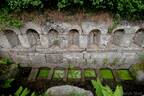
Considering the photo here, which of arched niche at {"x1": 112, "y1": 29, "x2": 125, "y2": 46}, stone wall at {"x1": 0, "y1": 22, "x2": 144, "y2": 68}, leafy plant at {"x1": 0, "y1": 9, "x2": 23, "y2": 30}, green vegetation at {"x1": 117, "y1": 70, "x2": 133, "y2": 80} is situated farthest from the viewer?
arched niche at {"x1": 112, "y1": 29, "x2": 125, "y2": 46}

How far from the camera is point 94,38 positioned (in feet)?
19.5

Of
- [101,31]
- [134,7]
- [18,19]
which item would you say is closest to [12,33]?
[18,19]

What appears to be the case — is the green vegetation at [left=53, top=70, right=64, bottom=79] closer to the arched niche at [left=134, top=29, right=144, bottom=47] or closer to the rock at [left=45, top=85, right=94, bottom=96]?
the rock at [left=45, top=85, right=94, bottom=96]

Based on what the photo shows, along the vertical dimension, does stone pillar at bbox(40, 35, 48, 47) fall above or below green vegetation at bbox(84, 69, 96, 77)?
above

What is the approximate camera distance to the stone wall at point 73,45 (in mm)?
5598

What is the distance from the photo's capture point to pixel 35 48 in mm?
5996

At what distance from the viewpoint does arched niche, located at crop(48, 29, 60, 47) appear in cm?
578

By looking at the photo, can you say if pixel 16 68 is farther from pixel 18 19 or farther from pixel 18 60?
pixel 18 19

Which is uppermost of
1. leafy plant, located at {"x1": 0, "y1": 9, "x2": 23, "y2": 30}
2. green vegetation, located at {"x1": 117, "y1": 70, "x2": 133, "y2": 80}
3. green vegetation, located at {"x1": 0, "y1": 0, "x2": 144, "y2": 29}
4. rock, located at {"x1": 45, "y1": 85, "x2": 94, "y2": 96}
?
→ green vegetation, located at {"x1": 0, "y1": 0, "x2": 144, "y2": 29}

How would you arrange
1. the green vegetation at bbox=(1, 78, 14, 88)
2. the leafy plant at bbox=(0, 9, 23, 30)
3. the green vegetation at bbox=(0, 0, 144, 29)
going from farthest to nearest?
the leafy plant at bbox=(0, 9, 23, 30)
the green vegetation at bbox=(0, 0, 144, 29)
the green vegetation at bbox=(1, 78, 14, 88)

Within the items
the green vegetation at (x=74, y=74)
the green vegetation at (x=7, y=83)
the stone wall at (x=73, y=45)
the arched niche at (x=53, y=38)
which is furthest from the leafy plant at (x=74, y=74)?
the green vegetation at (x=7, y=83)

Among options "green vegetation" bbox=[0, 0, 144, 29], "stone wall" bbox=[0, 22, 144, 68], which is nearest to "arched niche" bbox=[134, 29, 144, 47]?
"stone wall" bbox=[0, 22, 144, 68]

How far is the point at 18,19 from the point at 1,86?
175 cm

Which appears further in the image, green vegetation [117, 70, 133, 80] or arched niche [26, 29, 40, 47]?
arched niche [26, 29, 40, 47]
